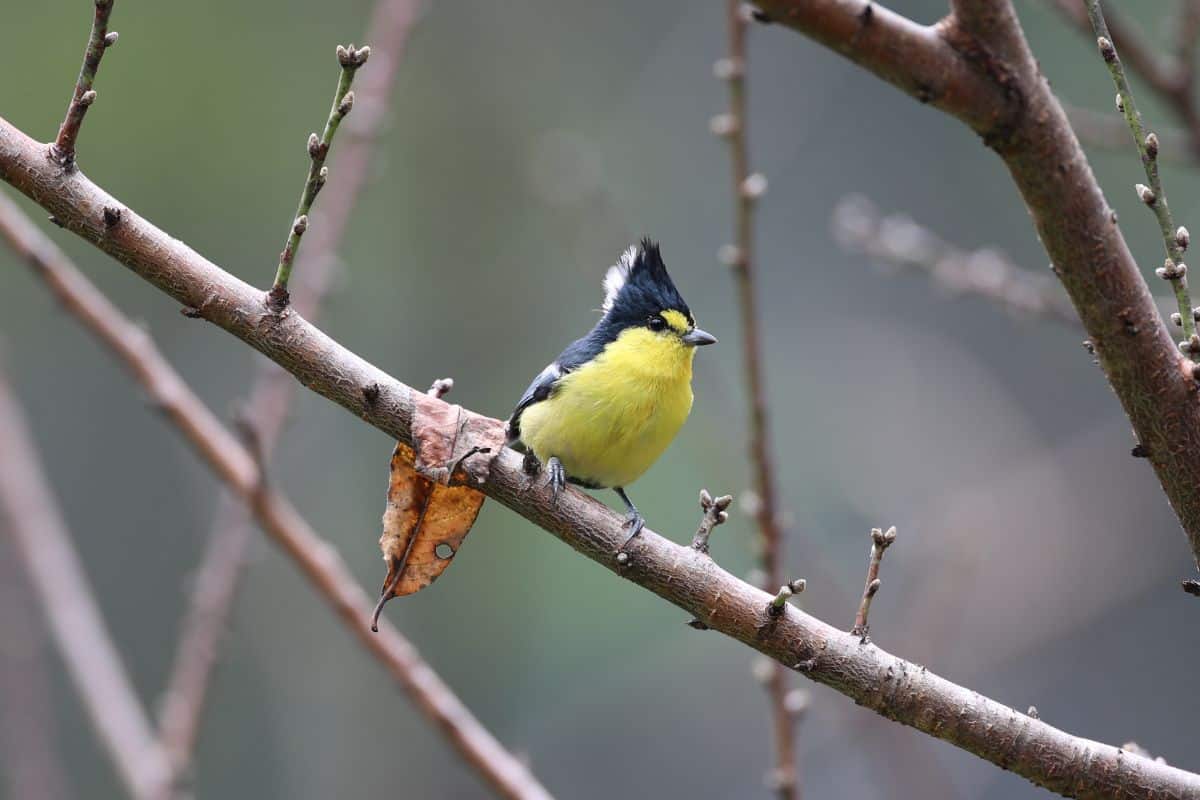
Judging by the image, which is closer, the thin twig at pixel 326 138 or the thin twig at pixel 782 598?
the thin twig at pixel 326 138

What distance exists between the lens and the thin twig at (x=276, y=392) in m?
3.23

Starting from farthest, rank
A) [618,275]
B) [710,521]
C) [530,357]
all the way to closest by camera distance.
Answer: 1. [530,357]
2. [618,275]
3. [710,521]

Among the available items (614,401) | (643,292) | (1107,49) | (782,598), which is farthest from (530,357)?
(1107,49)

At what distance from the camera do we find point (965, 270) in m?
3.65

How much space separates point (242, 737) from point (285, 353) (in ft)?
30.3

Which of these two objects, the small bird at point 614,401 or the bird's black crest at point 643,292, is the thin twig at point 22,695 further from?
the bird's black crest at point 643,292

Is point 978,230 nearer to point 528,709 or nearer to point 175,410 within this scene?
point 528,709

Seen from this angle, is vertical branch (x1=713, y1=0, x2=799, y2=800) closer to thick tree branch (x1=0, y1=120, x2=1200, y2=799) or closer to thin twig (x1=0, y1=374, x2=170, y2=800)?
thick tree branch (x1=0, y1=120, x2=1200, y2=799)

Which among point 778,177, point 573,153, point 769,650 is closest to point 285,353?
point 769,650

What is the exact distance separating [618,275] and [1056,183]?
2.27 metres

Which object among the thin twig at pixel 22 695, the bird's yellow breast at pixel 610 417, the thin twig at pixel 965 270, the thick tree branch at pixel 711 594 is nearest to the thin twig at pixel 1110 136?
the thin twig at pixel 965 270

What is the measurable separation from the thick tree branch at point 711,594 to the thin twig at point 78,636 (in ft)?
5.51

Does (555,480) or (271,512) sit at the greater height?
(555,480)

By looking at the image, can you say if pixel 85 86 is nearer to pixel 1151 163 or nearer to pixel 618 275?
pixel 1151 163
